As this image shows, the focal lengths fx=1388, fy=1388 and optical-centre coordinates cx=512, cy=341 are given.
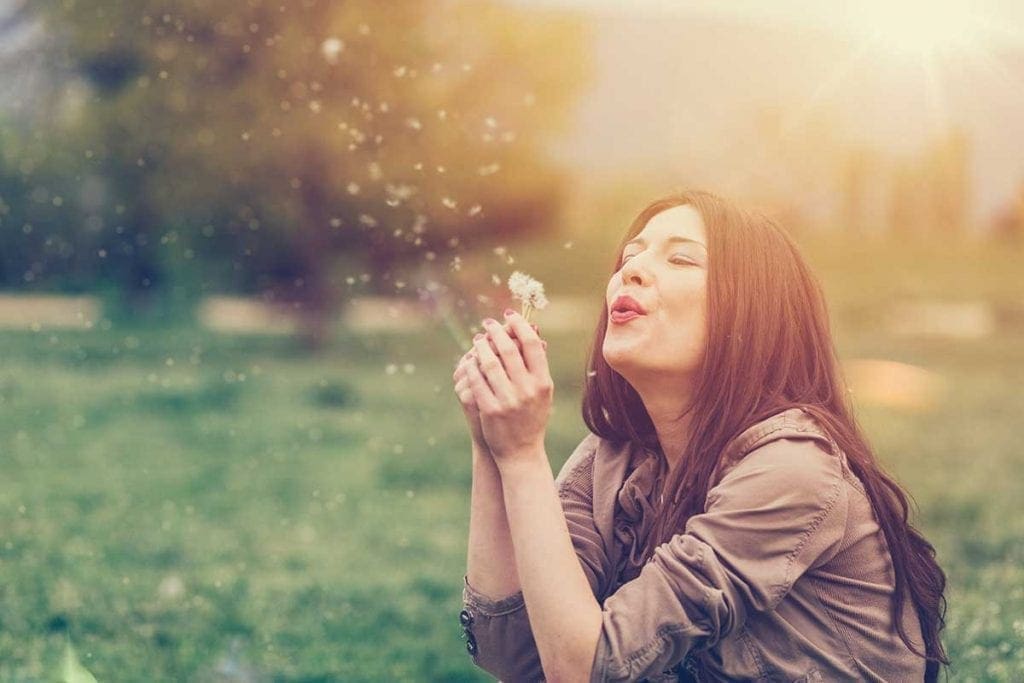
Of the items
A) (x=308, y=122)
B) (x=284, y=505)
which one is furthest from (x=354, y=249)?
(x=284, y=505)

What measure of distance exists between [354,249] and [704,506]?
11.6 meters

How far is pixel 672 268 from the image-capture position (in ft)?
6.50

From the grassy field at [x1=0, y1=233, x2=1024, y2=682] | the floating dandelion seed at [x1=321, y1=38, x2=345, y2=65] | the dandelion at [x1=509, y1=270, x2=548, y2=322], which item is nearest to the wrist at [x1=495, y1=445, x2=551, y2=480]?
the dandelion at [x1=509, y1=270, x2=548, y2=322]

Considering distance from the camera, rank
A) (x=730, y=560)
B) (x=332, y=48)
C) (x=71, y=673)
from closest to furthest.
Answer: (x=730, y=560) < (x=71, y=673) < (x=332, y=48)

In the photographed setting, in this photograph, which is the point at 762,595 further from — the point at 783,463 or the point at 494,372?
the point at 494,372

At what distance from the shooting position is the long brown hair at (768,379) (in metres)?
1.92

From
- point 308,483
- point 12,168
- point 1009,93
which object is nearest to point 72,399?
point 308,483

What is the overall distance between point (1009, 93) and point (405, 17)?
18.9 ft

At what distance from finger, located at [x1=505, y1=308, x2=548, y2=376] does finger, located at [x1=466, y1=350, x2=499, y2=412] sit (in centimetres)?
6

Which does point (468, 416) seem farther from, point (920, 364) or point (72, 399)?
point (920, 364)

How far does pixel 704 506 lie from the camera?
1.93 metres

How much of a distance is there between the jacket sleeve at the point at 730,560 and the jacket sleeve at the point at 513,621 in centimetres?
24

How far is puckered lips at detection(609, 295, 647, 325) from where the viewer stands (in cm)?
195

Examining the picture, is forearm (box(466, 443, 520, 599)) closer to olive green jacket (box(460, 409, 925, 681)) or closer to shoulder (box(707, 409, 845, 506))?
olive green jacket (box(460, 409, 925, 681))
